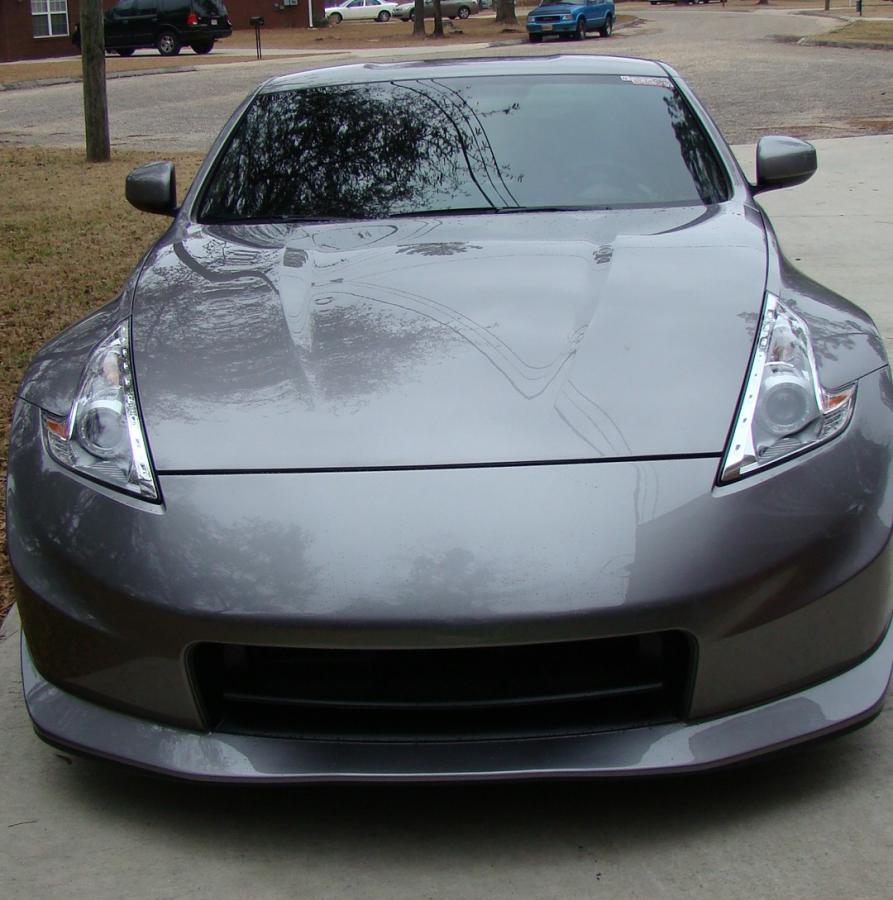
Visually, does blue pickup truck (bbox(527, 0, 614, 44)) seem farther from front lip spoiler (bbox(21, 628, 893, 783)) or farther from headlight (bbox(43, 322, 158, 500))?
front lip spoiler (bbox(21, 628, 893, 783))

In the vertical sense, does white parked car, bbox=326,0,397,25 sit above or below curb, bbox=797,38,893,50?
below

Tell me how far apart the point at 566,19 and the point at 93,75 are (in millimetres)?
26035

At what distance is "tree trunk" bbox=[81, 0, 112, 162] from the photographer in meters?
13.0

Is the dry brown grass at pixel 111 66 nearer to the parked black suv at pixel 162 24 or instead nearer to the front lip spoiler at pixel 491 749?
the parked black suv at pixel 162 24

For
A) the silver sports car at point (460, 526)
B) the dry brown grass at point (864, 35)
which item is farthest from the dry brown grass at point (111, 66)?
the silver sports car at point (460, 526)

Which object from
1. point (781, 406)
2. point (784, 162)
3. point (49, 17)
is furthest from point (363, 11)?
point (781, 406)

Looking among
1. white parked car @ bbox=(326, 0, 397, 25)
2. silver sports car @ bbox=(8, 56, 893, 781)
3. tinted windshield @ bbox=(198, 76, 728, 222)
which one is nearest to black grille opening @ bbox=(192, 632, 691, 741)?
silver sports car @ bbox=(8, 56, 893, 781)

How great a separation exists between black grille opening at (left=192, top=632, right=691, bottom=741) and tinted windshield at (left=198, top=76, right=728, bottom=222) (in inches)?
65.0

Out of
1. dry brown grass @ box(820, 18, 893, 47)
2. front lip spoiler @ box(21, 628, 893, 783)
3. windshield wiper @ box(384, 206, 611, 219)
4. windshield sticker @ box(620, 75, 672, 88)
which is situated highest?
windshield sticker @ box(620, 75, 672, 88)

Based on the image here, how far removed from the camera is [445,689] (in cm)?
243

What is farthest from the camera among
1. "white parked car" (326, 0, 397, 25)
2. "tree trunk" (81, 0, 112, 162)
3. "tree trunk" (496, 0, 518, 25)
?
"white parked car" (326, 0, 397, 25)

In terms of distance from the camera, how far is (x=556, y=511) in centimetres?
243

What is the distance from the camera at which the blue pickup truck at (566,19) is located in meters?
36.9

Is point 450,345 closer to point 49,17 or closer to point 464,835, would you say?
point 464,835
